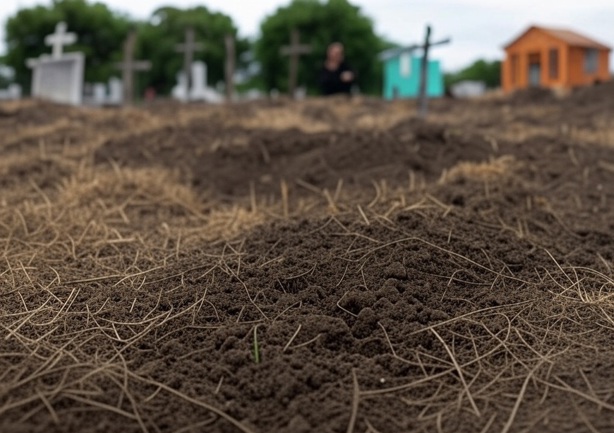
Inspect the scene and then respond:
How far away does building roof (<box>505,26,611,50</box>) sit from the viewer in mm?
14817

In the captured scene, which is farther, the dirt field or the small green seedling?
the small green seedling

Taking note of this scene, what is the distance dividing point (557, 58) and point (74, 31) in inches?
928

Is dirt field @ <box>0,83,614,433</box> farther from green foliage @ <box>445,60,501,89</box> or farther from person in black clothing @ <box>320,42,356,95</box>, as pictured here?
green foliage @ <box>445,60,501,89</box>

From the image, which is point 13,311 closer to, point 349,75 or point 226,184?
point 226,184

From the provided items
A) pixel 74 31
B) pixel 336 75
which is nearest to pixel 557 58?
pixel 336 75

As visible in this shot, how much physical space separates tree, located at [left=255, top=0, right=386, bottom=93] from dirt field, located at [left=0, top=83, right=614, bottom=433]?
74.4 ft

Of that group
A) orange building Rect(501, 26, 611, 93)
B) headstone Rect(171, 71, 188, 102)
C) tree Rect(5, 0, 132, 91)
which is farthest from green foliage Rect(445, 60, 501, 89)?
orange building Rect(501, 26, 611, 93)

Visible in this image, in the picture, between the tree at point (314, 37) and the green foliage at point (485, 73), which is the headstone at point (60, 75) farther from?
the green foliage at point (485, 73)

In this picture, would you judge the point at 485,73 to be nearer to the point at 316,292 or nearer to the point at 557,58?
the point at 557,58

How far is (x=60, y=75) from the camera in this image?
1465cm

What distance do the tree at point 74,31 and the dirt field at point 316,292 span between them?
999 inches

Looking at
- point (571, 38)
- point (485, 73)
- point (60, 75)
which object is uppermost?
point (485, 73)

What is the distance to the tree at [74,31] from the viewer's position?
2956cm

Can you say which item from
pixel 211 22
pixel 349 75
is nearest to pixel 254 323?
pixel 349 75
